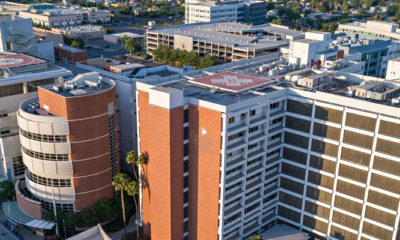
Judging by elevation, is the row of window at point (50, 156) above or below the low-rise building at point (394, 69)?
below

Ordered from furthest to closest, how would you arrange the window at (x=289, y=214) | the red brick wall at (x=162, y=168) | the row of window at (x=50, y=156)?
1. the row of window at (x=50, y=156)
2. the window at (x=289, y=214)
3. the red brick wall at (x=162, y=168)

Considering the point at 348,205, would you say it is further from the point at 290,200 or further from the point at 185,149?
the point at 185,149

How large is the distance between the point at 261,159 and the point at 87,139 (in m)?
32.3

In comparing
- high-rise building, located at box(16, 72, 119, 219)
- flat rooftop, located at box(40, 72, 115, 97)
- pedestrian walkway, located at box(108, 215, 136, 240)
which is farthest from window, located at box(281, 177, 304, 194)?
flat rooftop, located at box(40, 72, 115, 97)

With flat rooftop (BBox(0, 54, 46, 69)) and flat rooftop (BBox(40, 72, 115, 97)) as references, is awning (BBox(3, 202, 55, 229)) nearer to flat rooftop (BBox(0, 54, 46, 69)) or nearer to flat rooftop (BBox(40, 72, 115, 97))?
flat rooftop (BBox(40, 72, 115, 97))

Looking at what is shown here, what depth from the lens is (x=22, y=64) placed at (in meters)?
93.6

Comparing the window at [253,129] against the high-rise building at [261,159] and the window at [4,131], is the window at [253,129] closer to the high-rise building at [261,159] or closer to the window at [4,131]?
the high-rise building at [261,159]

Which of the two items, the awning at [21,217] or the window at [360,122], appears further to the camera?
the awning at [21,217]

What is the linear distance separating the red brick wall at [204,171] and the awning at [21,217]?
27.8 metres

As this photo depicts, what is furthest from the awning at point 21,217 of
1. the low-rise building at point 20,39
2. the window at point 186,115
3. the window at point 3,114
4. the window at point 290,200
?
the low-rise building at point 20,39

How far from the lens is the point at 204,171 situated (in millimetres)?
66750

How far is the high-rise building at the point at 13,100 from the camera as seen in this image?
8619 centimetres

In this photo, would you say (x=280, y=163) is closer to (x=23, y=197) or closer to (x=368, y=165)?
(x=368, y=165)

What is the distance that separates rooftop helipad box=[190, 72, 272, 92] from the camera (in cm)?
7112
